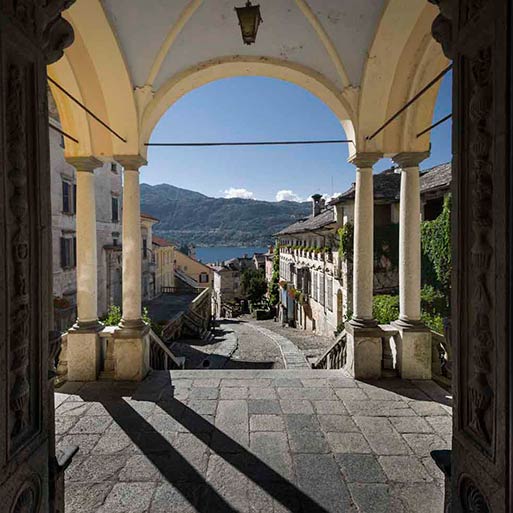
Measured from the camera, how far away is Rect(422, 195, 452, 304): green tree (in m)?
10.7

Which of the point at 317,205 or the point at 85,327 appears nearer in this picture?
the point at 85,327

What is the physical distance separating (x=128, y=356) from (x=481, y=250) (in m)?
5.36

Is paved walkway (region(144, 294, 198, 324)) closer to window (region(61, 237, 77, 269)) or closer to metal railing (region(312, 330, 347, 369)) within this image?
window (region(61, 237, 77, 269))

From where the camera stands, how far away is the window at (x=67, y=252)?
48.1ft

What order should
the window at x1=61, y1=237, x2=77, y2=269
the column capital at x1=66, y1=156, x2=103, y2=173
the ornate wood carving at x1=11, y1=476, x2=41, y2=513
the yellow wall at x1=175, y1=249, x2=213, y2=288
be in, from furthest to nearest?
the yellow wall at x1=175, y1=249, x2=213, y2=288
the window at x1=61, y1=237, x2=77, y2=269
the column capital at x1=66, y1=156, x2=103, y2=173
the ornate wood carving at x1=11, y1=476, x2=41, y2=513

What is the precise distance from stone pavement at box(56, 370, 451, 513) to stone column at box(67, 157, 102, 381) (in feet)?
1.14

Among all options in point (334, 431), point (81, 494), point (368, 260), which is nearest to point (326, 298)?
point (368, 260)

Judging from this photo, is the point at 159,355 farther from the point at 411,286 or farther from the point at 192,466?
the point at 411,286

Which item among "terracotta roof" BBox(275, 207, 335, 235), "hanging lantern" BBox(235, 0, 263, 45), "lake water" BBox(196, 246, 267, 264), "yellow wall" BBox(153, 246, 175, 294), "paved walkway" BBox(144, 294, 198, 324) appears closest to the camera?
"hanging lantern" BBox(235, 0, 263, 45)

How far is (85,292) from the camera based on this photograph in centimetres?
559

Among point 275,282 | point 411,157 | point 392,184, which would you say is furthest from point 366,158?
point 275,282

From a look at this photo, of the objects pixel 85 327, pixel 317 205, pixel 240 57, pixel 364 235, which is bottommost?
pixel 85 327

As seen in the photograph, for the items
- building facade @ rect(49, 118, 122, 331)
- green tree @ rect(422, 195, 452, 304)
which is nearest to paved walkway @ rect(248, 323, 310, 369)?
green tree @ rect(422, 195, 452, 304)

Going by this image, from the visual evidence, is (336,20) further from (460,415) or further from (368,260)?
(460,415)
